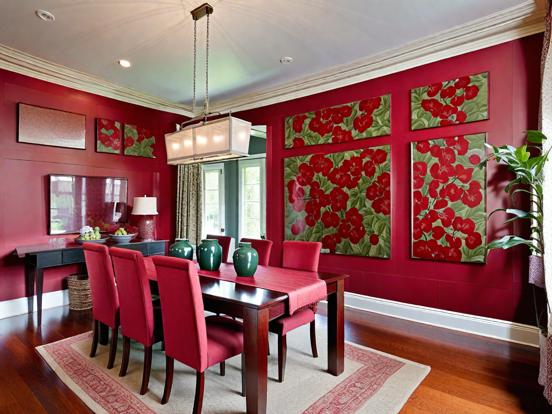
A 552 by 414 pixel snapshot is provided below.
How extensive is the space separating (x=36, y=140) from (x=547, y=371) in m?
5.47

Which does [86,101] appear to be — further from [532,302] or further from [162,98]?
[532,302]

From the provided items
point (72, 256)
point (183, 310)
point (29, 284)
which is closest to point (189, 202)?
point (72, 256)

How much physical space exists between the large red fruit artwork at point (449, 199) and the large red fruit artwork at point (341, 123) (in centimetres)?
56

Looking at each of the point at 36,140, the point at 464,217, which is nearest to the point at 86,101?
the point at 36,140

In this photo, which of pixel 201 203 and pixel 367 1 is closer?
pixel 367 1

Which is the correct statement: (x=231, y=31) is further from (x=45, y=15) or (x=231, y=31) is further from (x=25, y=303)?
(x=25, y=303)

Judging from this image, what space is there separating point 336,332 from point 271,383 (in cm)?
61

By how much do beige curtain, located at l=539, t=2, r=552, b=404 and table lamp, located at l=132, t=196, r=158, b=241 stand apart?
183 inches

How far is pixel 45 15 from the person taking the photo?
3031 millimetres

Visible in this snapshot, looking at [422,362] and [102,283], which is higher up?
[102,283]

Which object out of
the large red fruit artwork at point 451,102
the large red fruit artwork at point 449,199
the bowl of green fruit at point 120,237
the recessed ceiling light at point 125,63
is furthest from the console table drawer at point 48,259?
the large red fruit artwork at point 451,102

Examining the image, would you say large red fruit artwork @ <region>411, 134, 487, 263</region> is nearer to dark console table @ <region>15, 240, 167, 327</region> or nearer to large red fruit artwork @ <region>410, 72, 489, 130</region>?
large red fruit artwork @ <region>410, 72, 489, 130</region>

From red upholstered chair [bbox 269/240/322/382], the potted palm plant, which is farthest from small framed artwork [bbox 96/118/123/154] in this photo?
the potted palm plant

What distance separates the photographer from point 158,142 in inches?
217
